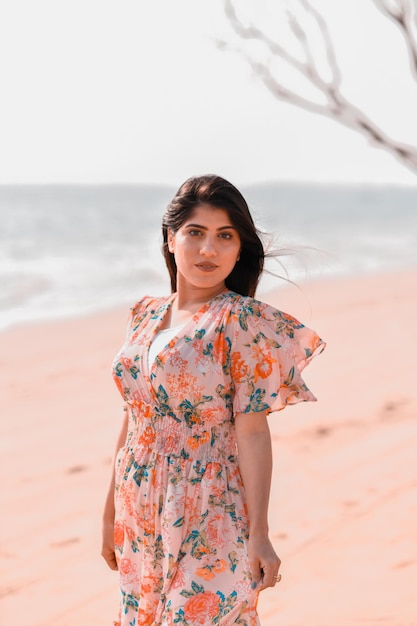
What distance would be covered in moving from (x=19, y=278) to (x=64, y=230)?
11.0 m

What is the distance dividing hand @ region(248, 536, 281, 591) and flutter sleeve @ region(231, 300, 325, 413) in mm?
339

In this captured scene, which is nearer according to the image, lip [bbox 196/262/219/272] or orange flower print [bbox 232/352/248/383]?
orange flower print [bbox 232/352/248/383]

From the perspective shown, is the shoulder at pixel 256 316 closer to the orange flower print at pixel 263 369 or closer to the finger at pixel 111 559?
the orange flower print at pixel 263 369

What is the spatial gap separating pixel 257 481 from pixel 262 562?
0.67 feet

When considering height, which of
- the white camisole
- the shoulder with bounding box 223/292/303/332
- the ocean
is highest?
the shoulder with bounding box 223/292/303/332

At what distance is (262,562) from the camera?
8.04ft

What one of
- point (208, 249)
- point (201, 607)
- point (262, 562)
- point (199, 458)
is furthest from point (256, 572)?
point (208, 249)

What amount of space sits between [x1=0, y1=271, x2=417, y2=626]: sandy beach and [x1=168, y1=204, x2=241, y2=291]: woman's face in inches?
82.6

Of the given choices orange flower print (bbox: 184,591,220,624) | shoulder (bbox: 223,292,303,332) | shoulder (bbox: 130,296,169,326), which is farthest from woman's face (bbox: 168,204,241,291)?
orange flower print (bbox: 184,591,220,624)

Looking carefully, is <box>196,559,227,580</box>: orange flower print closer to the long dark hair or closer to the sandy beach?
the long dark hair

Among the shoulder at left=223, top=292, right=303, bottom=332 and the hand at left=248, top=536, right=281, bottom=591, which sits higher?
the shoulder at left=223, top=292, right=303, bottom=332

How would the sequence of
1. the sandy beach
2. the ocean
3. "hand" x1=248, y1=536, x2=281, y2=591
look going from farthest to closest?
the ocean → the sandy beach → "hand" x1=248, y1=536, x2=281, y2=591

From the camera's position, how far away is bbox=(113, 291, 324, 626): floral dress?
2502 mm

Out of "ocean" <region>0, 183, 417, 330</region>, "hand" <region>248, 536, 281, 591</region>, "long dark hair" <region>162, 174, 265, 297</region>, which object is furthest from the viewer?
"ocean" <region>0, 183, 417, 330</region>
